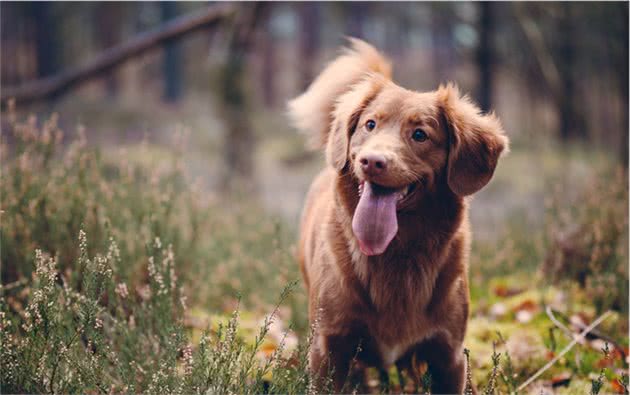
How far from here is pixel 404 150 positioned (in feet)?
8.38

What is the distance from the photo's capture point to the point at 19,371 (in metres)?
2.30

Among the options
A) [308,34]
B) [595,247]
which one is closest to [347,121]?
[595,247]

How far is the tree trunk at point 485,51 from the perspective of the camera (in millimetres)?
13523

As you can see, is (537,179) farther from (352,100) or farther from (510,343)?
(352,100)

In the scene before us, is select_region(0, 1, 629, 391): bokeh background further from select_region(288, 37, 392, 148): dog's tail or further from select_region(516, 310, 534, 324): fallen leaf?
select_region(288, 37, 392, 148): dog's tail

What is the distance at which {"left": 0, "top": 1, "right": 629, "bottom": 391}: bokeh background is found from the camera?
3.72 m

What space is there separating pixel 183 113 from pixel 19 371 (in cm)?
2030

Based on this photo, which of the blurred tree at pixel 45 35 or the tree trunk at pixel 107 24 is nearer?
the blurred tree at pixel 45 35

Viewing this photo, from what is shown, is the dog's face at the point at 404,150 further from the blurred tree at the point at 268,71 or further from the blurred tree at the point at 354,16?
the blurred tree at the point at 268,71

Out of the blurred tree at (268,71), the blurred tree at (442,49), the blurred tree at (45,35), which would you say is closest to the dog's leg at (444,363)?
the blurred tree at (45,35)

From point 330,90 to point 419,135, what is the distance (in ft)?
3.34

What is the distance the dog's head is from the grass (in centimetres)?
Result: 58

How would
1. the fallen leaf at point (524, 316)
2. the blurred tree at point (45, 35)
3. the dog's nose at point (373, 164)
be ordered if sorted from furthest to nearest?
the blurred tree at point (45, 35), the fallen leaf at point (524, 316), the dog's nose at point (373, 164)

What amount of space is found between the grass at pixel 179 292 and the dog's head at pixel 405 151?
22.7 inches
